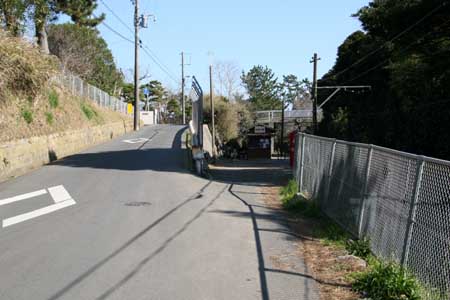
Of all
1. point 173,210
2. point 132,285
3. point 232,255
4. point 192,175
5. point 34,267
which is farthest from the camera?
point 192,175

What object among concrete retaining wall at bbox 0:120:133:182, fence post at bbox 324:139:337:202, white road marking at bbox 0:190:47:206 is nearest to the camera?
fence post at bbox 324:139:337:202

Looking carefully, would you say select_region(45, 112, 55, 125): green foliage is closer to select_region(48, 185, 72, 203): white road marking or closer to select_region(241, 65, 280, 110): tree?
select_region(48, 185, 72, 203): white road marking

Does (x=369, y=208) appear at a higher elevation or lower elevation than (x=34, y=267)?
higher

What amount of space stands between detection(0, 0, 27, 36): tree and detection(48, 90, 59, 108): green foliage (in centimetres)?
337

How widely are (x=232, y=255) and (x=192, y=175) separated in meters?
14.2

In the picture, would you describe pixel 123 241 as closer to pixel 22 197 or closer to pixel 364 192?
pixel 364 192

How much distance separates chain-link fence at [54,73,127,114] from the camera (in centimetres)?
3345

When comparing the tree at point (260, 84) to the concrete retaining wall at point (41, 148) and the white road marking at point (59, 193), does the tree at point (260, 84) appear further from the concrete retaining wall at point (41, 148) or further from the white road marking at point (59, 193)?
the white road marking at point (59, 193)

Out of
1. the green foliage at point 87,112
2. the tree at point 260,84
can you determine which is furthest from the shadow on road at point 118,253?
the tree at point 260,84

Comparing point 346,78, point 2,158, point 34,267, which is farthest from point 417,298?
point 346,78

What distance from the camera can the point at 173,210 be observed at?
42.5ft

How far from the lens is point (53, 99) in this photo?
2734 centimetres

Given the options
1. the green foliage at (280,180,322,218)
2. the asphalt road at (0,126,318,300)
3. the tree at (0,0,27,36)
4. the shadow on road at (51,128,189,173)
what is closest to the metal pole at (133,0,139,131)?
the shadow on road at (51,128,189,173)

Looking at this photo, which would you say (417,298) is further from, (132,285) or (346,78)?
(346,78)
